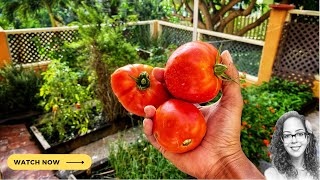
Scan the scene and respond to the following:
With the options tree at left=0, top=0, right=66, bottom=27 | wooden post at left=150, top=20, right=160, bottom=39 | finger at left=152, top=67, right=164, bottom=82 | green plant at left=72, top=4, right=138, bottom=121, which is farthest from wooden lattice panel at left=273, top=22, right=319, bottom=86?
finger at left=152, top=67, right=164, bottom=82

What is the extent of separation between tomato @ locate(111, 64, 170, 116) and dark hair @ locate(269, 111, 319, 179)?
0.19 meters

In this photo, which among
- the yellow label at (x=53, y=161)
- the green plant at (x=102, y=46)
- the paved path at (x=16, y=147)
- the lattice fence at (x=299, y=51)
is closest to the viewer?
the yellow label at (x=53, y=161)

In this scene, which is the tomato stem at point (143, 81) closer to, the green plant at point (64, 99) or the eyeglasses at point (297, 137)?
the eyeglasses at point (297, 137)

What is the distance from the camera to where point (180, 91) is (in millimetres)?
386

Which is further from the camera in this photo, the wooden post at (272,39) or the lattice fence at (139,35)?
the lattice fence at (139,35)

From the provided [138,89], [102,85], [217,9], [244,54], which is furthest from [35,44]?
[244,54]

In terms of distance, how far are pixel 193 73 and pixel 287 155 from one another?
0.73ft

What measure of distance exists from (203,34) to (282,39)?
19.0 inches

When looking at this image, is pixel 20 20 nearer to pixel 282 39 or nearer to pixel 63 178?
pixel 63 178

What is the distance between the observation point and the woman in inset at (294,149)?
422 mm

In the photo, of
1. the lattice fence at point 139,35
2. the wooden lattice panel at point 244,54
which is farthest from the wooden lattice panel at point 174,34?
the wooden lattice panel at point 244,54

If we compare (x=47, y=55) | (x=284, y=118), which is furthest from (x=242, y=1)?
(x=47, y=55)

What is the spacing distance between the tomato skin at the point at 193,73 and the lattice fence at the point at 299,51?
4.60 feet

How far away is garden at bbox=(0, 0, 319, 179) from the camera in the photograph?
1.19 m
